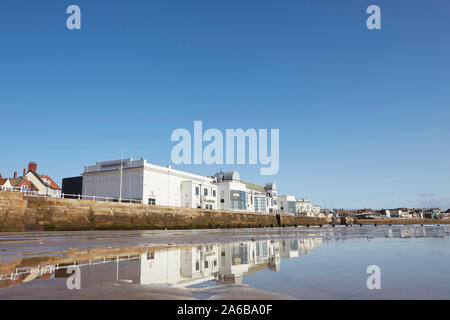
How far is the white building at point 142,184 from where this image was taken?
172 feet

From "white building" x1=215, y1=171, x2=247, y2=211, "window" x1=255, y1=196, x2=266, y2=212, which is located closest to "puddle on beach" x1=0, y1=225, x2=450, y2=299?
"white building" x1=215, y1=171, x2=247, y2=211

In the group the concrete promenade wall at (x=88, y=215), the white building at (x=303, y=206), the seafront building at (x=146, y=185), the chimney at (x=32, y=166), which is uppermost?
the chimney at (x=32, y=166)

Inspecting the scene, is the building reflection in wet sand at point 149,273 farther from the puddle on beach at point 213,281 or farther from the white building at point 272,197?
the white building at point 272,197

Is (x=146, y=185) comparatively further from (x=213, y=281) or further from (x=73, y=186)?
(x=213, y=281)

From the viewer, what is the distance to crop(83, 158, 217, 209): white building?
5253cm

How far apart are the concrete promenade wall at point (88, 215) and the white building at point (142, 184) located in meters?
8.53

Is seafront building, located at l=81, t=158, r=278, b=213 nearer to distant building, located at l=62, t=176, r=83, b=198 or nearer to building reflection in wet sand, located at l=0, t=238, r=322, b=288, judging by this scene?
distant building, located at l=62, t=176, r=83, b=198

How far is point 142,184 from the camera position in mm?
51656

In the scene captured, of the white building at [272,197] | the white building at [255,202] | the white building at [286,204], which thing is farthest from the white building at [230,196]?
the white building at [286,204]

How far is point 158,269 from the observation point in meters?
6.82

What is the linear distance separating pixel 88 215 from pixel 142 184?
2090 cm

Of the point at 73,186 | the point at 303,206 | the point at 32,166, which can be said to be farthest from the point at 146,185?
the point at 303,206

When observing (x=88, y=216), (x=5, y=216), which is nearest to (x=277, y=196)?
(x=88, y=216)

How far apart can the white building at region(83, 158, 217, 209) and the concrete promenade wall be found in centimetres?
853
